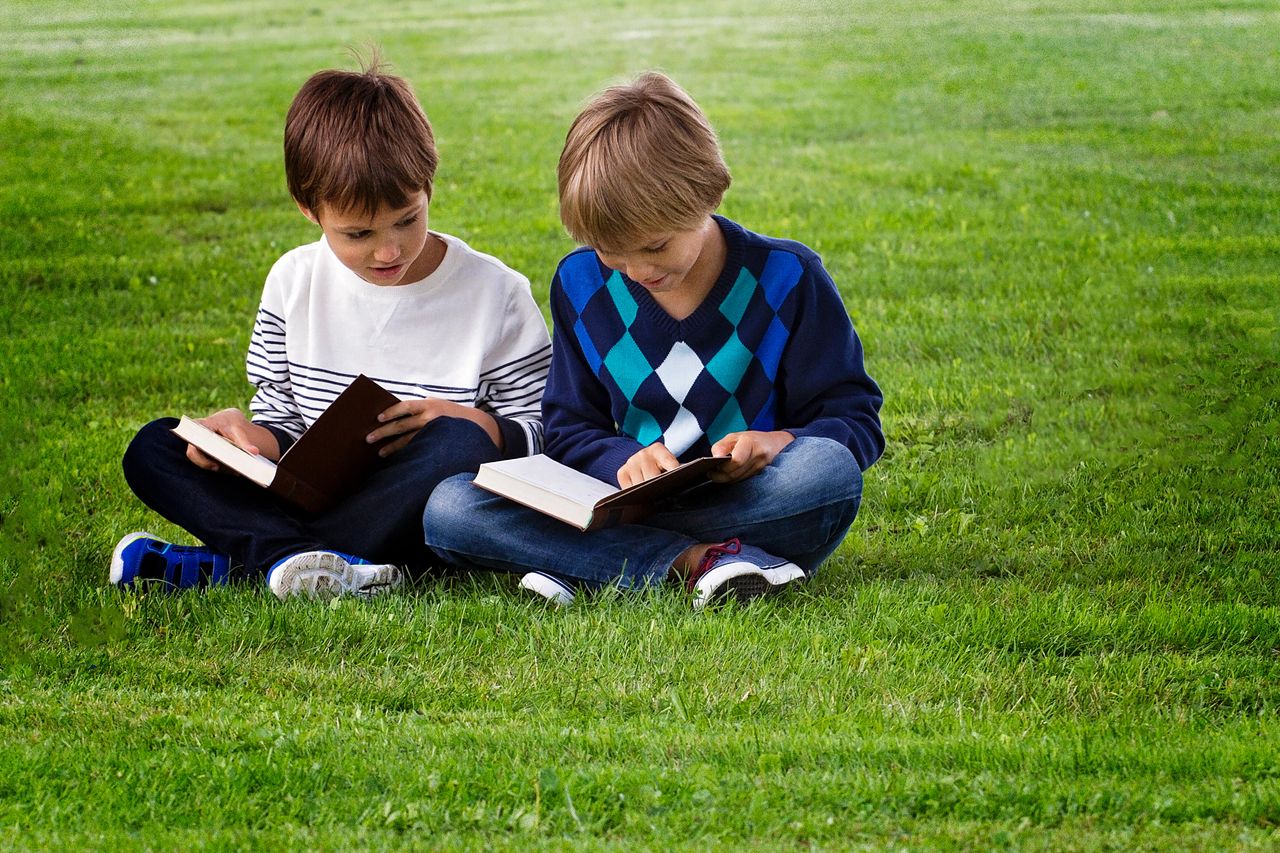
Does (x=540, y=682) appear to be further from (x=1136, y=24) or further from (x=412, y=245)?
(x=1136, y=24)

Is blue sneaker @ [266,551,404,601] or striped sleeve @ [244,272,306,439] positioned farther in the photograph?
striped sleeve @ [244,272,306,439]

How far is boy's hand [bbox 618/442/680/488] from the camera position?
380 centimetres

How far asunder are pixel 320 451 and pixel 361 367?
512 millimetres

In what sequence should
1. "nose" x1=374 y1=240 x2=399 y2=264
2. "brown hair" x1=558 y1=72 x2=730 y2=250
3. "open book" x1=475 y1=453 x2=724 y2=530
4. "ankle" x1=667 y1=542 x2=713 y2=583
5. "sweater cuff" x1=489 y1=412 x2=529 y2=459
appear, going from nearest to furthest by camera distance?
"open book" x1=475 y1=453 x2=724 y2=530, "brown hair" x1=558 y1=72 x2=730 y2=250, "ankle" x1=667 y1=542 x2=713 y2=583, "nose" x1=374 y1=240 x2=399 y2=264, "sweater cuff" x1=489 y1=412 x2=529 y2=459

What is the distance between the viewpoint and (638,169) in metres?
3.75

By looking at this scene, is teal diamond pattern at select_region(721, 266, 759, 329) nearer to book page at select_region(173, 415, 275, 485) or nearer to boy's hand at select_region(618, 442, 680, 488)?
boy's hand at select_region(618, 442, 680, 488)

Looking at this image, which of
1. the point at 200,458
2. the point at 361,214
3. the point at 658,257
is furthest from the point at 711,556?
the point at 200,458

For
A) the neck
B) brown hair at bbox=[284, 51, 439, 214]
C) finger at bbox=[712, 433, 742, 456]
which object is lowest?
finger at bbox=[712, 433, 742, 456]

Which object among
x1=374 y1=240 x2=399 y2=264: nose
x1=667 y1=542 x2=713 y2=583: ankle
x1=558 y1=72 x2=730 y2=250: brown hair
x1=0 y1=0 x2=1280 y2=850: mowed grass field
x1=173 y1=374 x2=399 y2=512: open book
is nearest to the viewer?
x1=0 y1=0 x2=1280 y2=850: mowed grass field

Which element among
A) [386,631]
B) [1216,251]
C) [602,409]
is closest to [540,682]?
[386,631]

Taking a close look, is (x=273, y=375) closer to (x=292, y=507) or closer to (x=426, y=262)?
(x=292, y=507)

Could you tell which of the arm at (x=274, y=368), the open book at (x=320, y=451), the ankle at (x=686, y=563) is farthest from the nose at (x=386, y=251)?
the ankle at (x=686, y=563)

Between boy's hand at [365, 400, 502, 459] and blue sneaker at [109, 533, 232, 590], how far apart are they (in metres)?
0.56

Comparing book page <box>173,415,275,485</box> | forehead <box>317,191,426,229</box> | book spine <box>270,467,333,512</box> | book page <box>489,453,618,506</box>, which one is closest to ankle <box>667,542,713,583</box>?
book page <box>489,453,618,506</box>
